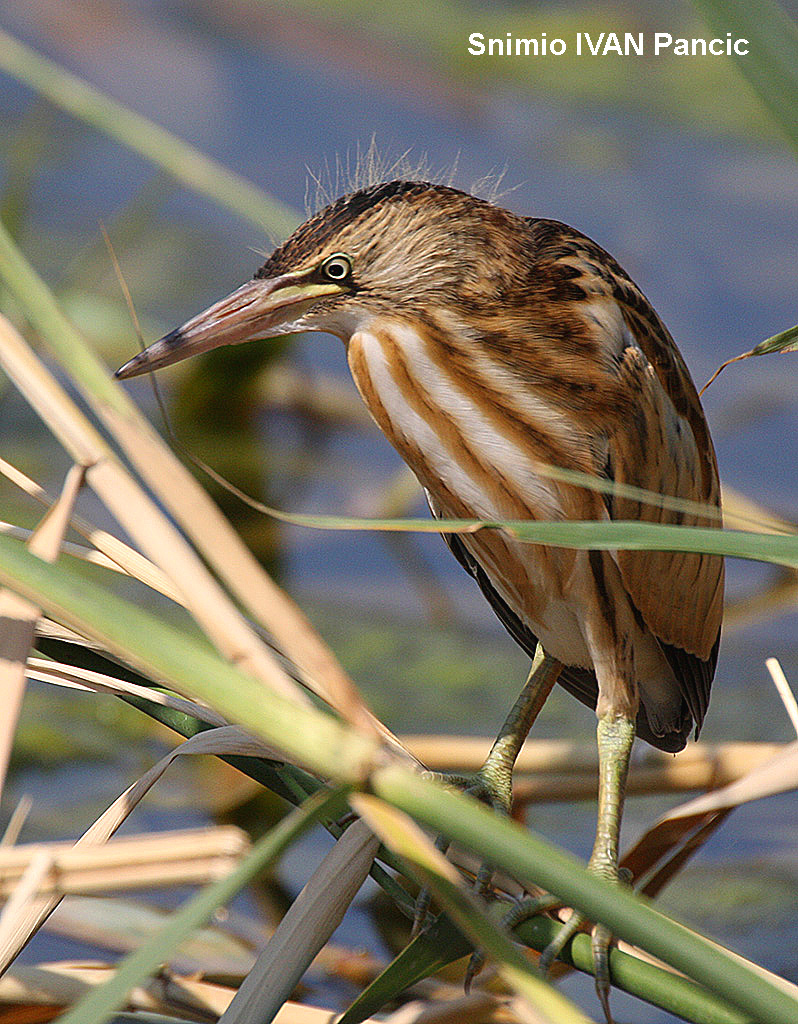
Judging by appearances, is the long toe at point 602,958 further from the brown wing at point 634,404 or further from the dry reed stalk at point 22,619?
the dry reed stalk at point 22,619

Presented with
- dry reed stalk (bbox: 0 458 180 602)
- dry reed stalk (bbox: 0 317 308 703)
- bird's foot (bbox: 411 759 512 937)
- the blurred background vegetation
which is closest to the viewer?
dry reed stalk (bbox: 0 317 308 703)

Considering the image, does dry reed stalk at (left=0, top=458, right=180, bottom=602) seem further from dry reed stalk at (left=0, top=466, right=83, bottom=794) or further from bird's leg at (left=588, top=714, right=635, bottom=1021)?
bird's leg at (left=588, top=714, right=635, bottom=1021)

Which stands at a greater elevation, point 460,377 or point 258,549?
point 460,377

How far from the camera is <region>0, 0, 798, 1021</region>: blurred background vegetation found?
6.97 feet

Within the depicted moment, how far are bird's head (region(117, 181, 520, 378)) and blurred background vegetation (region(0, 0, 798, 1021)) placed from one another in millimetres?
225

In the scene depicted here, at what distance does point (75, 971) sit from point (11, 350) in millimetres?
659

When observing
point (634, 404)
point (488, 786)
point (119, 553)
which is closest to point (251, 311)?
point (119, 553)

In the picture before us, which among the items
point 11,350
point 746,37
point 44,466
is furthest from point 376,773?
point 44,466

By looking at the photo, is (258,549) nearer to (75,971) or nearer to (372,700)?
(372,700)

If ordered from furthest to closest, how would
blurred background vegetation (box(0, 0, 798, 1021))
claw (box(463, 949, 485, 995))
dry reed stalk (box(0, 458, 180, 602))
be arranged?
1. blurred background vegetation (box(0, 0, 798, 1021))
2. claw (box(463, 949, 485, 995))
3. dry reed stalk (box(0, 458, 180, 602))

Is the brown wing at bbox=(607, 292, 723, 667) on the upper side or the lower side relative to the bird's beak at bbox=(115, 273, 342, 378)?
lower

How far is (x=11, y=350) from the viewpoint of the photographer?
75 centimetres

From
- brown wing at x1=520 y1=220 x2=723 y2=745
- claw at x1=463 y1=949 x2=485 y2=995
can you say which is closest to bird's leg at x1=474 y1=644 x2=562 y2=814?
brown wing at x1=520 y1=220 x2=723 y2=745

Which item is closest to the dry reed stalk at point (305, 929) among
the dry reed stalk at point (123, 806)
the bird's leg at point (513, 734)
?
the dry reed stalk at point (123, 806)
